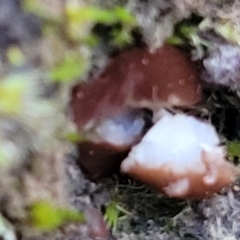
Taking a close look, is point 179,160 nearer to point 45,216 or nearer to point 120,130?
point 120,130

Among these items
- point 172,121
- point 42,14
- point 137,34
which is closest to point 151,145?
point 172,121

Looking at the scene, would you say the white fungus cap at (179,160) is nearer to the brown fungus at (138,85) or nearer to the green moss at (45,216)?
the brown fungus at (138,85)

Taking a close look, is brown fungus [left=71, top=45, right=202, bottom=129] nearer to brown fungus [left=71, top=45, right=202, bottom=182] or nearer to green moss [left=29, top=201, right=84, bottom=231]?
brown fungus [left=71, top=45, right=202, bottom=182]

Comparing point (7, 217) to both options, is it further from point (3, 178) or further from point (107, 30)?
point (107, 30)

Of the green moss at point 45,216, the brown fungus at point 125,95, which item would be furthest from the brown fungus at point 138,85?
the green moss at point 45,216

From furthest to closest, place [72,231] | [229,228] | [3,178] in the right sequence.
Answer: [229,228] → [72,231] → [3,178]

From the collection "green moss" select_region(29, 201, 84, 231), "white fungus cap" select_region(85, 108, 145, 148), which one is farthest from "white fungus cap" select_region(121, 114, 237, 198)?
"green moss" select_region(29, 201, 84, 231)

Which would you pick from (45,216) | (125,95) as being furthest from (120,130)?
(45,216)

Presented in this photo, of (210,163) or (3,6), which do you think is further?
(210,163)
